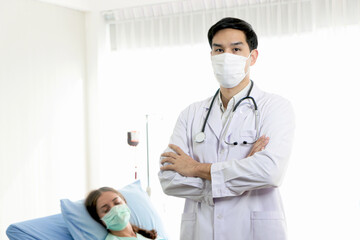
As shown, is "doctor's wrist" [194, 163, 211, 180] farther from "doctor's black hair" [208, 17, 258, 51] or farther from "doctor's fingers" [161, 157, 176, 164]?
"doctor's black hair" [208, 17, 258, 51]

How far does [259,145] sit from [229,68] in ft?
A: 1.15

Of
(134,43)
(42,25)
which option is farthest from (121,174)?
(42,25)

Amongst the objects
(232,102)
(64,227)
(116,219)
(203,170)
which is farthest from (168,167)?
(64,227)

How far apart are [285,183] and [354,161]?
1.75 ft

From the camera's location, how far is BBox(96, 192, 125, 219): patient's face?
268 cm

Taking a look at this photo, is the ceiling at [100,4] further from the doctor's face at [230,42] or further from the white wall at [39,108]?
the doctor's face at [230,42]

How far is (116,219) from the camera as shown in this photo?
2.64m

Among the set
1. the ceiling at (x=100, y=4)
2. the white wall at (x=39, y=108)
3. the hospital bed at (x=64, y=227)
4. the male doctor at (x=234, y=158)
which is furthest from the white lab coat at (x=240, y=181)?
the ceiling at (x=100, y=4)

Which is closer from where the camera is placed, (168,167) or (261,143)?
(261,143)

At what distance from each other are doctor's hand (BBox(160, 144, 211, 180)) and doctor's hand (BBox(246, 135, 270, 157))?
189 millimetres

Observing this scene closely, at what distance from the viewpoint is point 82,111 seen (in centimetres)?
431

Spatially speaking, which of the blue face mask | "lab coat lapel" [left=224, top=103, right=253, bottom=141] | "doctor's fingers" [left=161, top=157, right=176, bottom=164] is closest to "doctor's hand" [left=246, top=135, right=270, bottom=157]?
"lab coat lapel" [left=224, top=103, right=253, bottom=141]

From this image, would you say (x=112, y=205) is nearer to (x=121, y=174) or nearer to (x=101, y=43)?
(x=121, y=174)

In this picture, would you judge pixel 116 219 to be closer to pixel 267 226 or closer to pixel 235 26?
pixel 267 226
